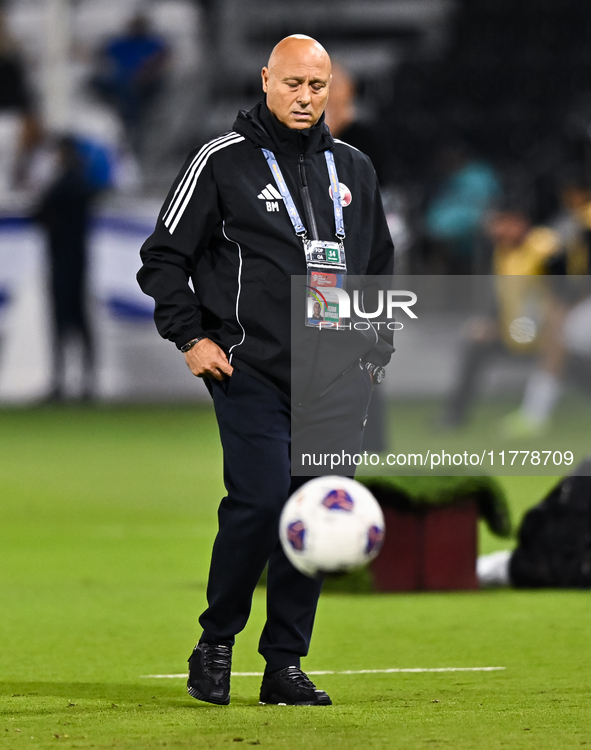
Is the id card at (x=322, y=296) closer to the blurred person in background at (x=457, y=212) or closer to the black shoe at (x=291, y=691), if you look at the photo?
the black shoe at (x=291, y=691)

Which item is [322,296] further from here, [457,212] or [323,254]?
[457,212]

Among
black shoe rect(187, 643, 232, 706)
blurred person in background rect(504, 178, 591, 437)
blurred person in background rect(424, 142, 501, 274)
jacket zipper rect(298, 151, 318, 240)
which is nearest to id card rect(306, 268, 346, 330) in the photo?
jacket zipper rect(298, 151, 318, 240)

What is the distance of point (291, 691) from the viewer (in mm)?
4414

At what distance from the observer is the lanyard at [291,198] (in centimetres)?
433

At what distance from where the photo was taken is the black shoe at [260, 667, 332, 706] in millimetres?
4410

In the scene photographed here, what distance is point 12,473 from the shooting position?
11.5 m

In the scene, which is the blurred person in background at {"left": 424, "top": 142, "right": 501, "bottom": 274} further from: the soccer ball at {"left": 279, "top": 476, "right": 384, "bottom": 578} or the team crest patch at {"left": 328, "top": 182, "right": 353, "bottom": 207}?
the soccer ball at {"left": 279, "top": 476, "right": 384, "bottom": 578}

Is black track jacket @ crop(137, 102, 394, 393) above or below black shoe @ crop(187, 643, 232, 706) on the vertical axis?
above

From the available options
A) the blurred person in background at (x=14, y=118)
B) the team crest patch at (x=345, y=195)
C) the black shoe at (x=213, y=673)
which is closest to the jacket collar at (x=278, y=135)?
the team crest patch at (x=345, y=195)

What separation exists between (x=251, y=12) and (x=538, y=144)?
558cm

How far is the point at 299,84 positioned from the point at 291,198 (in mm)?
337

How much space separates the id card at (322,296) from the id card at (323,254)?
0.02 metres

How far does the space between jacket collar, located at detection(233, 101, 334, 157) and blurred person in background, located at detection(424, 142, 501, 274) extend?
13.6m

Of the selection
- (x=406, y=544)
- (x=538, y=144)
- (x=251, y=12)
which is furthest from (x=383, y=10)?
(x=406, y=544)
